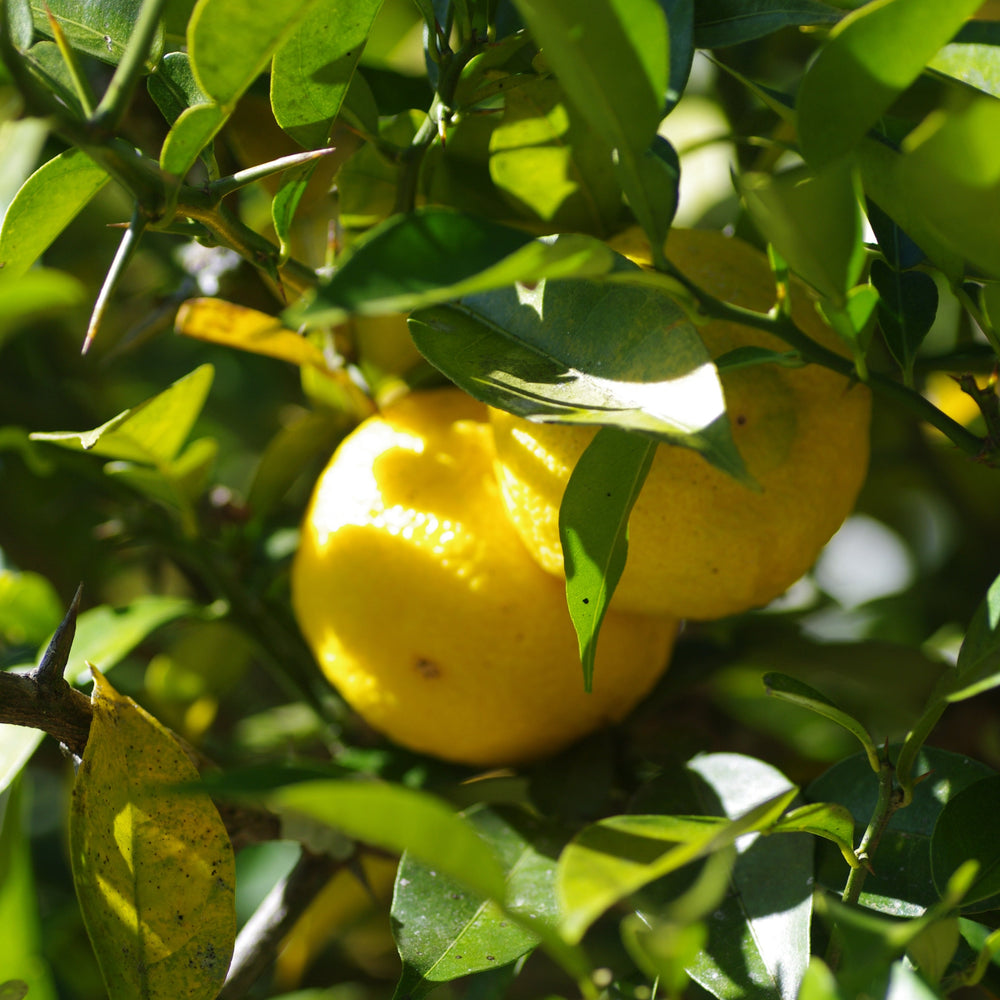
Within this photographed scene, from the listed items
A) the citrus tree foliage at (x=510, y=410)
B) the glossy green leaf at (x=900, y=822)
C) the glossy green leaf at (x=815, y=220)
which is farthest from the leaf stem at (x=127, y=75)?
the glossy green leaf at (x=900, y=822)

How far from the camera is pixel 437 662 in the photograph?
71 centimetres

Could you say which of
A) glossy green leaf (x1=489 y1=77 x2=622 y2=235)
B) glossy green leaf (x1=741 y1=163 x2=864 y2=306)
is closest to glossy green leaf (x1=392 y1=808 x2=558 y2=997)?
glossy green leaf (x1=741 y1=163 x2=864 y2=306)

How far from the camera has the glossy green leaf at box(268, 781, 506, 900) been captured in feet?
1.00

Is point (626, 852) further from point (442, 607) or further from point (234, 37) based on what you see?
point (234, 37)

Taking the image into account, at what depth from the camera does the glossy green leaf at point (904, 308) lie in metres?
0.58

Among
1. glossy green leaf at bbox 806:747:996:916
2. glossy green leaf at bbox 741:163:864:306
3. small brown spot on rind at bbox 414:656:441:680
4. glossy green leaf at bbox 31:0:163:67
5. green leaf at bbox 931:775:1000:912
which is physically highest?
glossy green leaf at bbox 31:0:163:67

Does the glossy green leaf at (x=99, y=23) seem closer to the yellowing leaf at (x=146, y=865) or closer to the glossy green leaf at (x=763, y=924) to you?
the yellowing leaf at (x=146, y=865)

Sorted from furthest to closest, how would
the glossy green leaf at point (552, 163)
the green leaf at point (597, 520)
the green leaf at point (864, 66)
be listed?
the glossy green leaf at point (552, 163) < the green leaf at point (597, 520) < the green leaf at point (864, 66)

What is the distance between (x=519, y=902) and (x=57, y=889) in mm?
860

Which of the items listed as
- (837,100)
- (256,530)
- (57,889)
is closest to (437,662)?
(256,530)

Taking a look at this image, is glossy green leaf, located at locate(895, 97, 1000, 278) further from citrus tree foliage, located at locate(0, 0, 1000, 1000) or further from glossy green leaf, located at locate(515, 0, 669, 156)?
glossy green leaf, located at locate(515, 0, 669, 156)

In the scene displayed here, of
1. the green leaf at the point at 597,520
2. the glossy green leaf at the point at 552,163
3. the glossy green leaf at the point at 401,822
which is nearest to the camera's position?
the glossy green leaf at the point at 401,822

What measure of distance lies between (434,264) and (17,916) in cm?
66

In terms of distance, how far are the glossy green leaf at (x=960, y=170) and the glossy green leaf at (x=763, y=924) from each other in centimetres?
27
